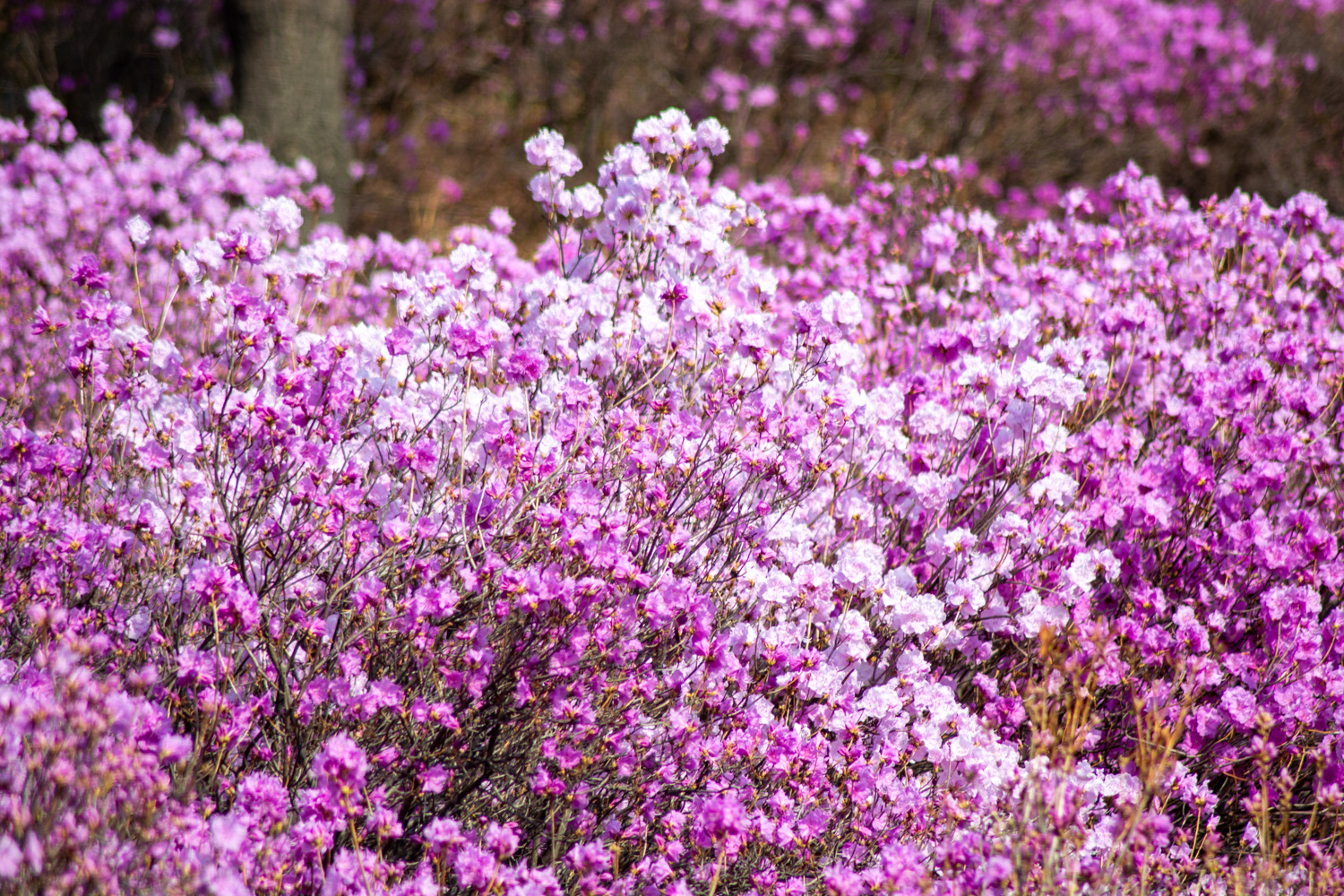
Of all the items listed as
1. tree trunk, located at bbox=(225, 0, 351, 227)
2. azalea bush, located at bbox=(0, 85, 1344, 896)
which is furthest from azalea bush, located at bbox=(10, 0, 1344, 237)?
azalea bush, located at bbox=(0, 85, 1344, 896)

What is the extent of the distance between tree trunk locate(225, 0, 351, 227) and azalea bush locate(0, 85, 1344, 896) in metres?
3.10

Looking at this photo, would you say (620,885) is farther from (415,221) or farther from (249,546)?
(415,221)

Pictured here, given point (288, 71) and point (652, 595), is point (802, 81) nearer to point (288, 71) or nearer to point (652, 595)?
point (288, 71)

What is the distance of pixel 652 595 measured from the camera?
7.95 feet

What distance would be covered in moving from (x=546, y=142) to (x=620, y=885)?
217 centimetres

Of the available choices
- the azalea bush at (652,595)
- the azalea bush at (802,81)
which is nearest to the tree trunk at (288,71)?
the azalea bush at (802,81)

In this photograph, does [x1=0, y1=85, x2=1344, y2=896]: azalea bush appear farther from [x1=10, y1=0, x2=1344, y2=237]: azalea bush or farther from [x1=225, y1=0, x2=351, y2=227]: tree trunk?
[x1=10, y1=0, x2=1344, y2=237]: azalea bush

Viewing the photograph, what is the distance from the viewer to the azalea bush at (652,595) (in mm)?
2172

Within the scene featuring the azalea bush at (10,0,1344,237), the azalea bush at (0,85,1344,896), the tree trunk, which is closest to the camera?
the azalea bush at (0,85,1344,896)

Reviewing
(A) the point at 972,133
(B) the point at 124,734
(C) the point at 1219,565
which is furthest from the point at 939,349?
(A) the point at 972,133

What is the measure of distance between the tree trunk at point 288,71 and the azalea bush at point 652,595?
3.10 metres

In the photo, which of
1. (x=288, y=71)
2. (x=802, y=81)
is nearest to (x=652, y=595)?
(x=288, y=71)

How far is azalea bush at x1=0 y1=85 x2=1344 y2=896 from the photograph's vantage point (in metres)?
2.17

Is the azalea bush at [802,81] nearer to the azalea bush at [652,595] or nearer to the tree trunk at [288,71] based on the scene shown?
the tree trunk at [288,71]
